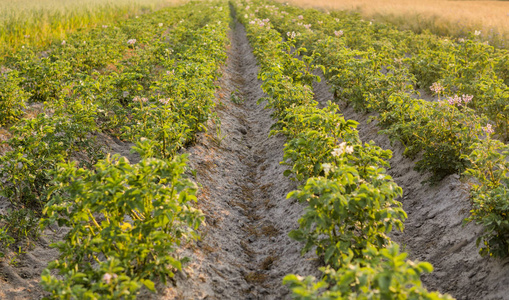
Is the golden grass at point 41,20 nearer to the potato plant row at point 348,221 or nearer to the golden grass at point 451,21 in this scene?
the potato plant row at point 348,221

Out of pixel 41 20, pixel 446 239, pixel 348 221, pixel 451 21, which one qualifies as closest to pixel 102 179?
pixel 348 221

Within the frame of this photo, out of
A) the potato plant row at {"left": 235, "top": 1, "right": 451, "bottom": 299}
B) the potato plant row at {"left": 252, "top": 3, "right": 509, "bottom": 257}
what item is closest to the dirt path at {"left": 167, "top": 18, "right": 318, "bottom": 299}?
the potato plant row at {"left": 235, "top": 1, "right": 451, "bottom": 299}

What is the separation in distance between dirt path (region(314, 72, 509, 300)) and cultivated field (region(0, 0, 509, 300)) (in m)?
0.02

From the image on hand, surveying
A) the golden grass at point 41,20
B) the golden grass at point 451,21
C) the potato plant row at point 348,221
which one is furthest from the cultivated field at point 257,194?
the golden grass at point 451,21

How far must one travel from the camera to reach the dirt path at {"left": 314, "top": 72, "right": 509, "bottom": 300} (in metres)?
3.93

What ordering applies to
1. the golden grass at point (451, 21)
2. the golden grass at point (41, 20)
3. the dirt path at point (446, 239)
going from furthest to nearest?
1. the golden grass at point (451, 21)
2. the golden grass at point (41, 20)
3. the dirt path at point (446, 239)

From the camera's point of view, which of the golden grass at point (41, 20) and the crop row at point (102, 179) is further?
the golden grass at point (41, 20)

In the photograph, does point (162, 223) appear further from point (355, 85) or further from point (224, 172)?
point (355, 85)

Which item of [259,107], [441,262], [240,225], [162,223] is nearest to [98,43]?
[259,107]

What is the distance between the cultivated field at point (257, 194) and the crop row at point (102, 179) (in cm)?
2

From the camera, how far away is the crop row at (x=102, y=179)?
316cm

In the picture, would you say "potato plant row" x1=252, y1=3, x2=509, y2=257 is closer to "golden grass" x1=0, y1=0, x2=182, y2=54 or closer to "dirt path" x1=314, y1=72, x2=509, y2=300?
"dirt path" x1=314, y1=72, x2=509, y2=300

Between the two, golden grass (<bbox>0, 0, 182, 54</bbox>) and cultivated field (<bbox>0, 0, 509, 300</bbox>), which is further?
golden grass (<bbox>0, 0, 182, 54</bbox>)

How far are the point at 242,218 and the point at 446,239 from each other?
2437mm
